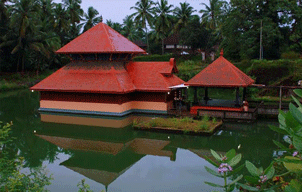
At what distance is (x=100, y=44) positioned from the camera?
19.5 m

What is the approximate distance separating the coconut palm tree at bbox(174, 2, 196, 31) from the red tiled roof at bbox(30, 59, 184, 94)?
84.3 ft

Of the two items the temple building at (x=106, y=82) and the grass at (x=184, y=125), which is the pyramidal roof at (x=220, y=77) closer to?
the temple building at (x=106, y=82)

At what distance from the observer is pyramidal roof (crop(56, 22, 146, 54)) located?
63.0ft

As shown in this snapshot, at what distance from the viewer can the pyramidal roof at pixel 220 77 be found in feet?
55.6

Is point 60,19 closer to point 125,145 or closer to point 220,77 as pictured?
point 220,77

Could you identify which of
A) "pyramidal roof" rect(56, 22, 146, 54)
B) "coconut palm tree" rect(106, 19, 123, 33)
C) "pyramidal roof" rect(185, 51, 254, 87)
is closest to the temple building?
"pyramidal roof" rect(56, 22, 146, 54)

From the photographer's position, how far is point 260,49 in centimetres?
3014

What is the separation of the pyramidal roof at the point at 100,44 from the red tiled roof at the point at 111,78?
959 millimetres

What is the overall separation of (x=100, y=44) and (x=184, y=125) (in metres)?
7.90

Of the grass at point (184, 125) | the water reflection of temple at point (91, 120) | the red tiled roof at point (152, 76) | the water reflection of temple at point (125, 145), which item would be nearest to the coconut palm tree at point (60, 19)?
the red tiled roof at point (152, 76)

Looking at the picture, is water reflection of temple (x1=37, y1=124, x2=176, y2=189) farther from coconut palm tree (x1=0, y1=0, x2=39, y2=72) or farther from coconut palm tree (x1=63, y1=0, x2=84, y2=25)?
coconut palm tree (x1=63, y1=0, x2=84, y2=25)

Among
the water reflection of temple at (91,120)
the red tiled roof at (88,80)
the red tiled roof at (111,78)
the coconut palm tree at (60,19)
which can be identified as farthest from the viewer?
the coconut palm tree at (60,19)

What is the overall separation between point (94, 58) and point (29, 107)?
640 centimetres

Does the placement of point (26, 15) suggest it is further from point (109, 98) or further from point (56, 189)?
point (56, 189)
